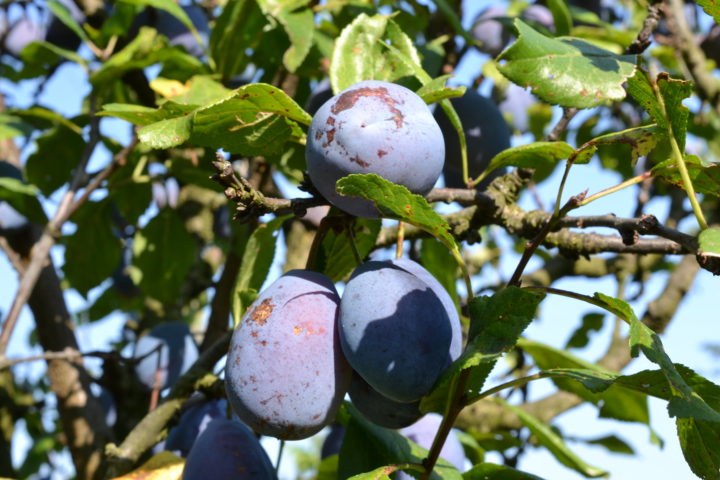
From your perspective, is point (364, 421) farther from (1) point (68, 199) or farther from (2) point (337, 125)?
(1) point (68, 199)

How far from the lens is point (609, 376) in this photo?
78 cm

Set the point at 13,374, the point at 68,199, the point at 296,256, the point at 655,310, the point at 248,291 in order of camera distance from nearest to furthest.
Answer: the point at 248,291 → the point at 68,199 → the point at 296,256 → the point at 655,310 → the point at 13,374

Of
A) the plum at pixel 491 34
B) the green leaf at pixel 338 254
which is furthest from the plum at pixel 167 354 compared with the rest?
the plum at pixel 491 34

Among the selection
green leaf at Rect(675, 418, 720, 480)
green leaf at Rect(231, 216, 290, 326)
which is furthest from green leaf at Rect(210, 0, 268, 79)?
green leaf at Rect(675, 418, 720, 480)

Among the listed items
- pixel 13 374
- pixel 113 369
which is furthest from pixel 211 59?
pixel 13 374

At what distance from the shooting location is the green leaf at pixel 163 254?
1702mm

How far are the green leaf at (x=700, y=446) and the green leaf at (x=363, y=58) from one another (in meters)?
0.50

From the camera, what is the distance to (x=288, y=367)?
75cm

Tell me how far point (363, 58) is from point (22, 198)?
0.85m

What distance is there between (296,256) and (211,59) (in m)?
0.40

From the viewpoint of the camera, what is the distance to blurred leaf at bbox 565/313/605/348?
2.15 meters

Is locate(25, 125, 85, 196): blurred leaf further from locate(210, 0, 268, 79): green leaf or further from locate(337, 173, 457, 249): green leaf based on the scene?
locate(337, 173, 457, 249): green leaf

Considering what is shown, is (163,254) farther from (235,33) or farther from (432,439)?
(432,439)

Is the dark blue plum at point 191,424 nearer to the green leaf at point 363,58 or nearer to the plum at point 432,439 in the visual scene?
the plum at point 432,439
